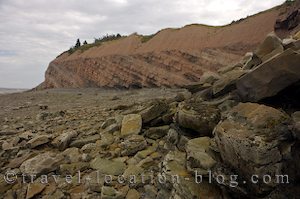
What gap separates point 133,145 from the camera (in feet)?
21.0

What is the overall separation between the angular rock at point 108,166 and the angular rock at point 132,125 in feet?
3.25

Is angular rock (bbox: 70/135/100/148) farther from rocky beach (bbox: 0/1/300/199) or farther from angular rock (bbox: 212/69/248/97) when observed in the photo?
angular rock (bbox: 212/69/248/97)

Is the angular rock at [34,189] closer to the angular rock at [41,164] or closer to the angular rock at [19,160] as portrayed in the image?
the angular rock at [41,164]

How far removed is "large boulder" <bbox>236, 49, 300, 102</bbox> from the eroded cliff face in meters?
11.7

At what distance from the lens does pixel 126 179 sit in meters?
5.50

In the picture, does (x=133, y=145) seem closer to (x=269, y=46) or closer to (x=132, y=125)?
(x=132, y=125)

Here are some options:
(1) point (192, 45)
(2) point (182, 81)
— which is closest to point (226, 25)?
(1) point (192, 45)

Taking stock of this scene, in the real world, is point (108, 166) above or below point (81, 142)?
below

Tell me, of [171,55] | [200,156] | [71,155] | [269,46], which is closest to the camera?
[200,156]

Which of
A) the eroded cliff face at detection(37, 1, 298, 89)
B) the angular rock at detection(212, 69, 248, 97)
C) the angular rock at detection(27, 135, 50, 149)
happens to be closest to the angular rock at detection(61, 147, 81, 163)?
the angular rock at detection(27, 135, 50, 149)

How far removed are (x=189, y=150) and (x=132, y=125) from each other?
245 centimetres

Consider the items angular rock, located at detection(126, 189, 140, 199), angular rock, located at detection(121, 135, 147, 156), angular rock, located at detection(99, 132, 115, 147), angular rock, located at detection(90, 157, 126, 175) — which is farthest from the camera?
angular rock, located at detection(99, 132, 115, 147)

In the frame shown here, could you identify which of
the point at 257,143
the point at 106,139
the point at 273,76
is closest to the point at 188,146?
the point at 257,143

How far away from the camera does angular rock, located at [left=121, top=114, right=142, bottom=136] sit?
23.0ft
